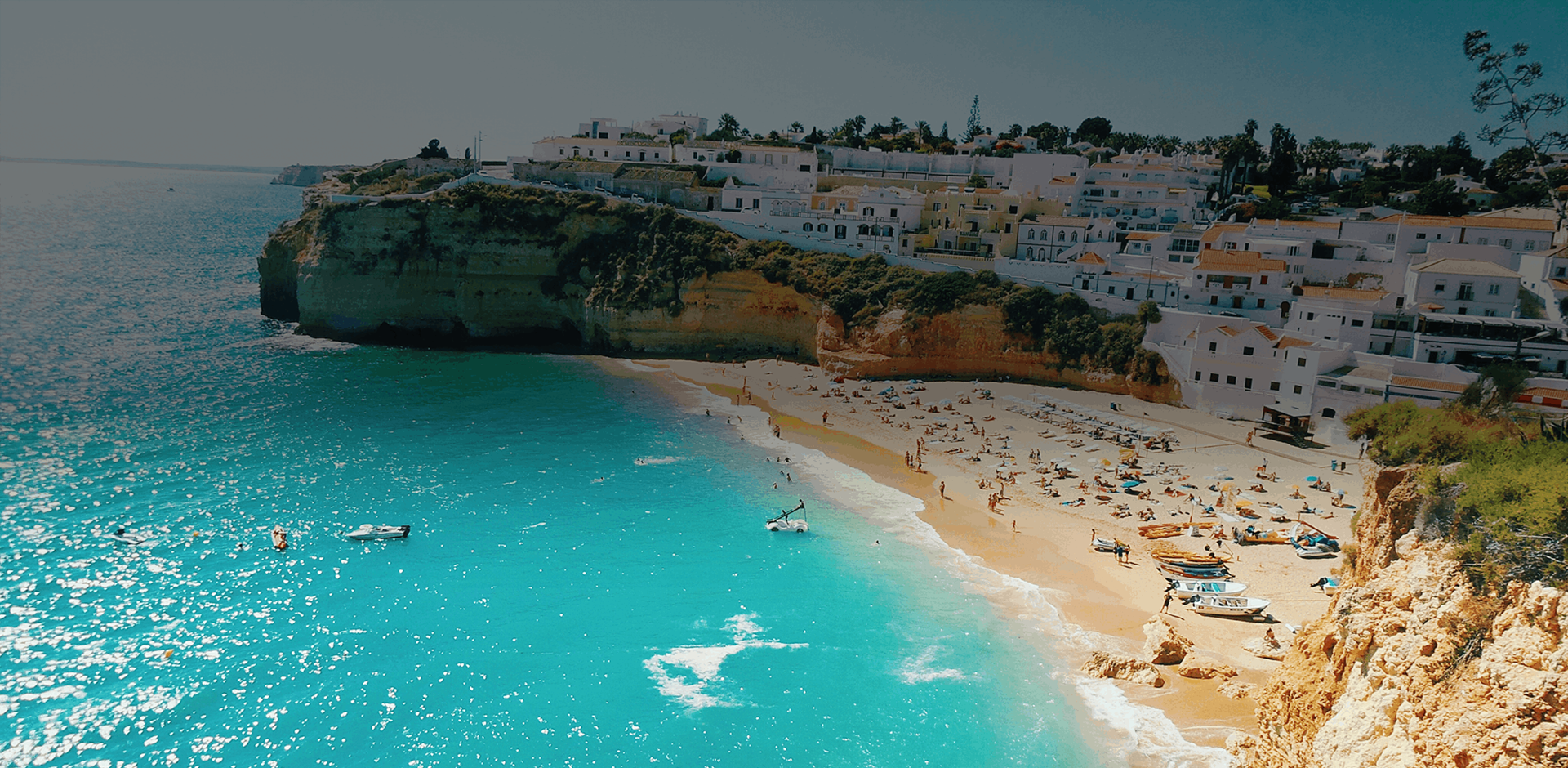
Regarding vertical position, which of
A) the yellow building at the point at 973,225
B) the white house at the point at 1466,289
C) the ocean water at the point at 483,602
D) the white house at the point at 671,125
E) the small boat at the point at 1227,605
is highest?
the white house at the point at 671,125

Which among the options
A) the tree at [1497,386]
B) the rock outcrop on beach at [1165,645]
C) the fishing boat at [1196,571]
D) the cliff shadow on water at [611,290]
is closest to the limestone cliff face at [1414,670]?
the rock outcrop on beach at [1165,645]

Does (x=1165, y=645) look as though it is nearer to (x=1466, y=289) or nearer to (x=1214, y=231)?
(x=1466, y=289)

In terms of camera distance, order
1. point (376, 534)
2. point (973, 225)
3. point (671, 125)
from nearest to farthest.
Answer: point (376, 534) < point (973, 225) < point (671, 125)

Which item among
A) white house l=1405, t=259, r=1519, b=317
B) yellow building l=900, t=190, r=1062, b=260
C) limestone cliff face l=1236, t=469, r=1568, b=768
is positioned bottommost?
limestone cliff face l=1236, t=469, r=1568, b=768

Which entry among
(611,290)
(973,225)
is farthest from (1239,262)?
(611,290)

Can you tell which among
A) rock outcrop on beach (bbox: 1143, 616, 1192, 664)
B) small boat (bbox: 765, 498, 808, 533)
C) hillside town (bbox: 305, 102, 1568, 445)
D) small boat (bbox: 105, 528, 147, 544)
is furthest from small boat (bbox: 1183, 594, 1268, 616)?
small boat (bbox: 105, 528, 147, 544)

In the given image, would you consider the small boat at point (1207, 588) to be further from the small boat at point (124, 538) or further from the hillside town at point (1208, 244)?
the small boat at point (124, 538)

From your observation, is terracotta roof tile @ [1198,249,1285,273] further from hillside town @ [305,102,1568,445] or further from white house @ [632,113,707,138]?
white house @ [632,113,707,138]
